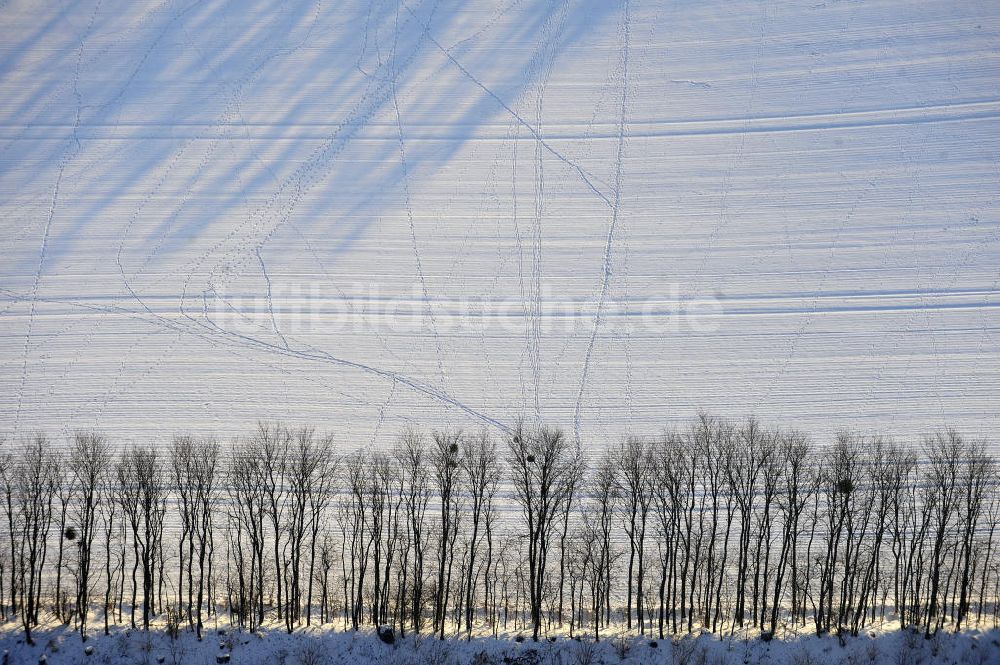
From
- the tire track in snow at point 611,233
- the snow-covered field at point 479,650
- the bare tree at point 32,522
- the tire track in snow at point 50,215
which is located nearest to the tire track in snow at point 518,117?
the tire track in snow at point 611,233

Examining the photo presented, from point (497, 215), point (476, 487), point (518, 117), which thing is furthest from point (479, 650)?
point (518, 117)

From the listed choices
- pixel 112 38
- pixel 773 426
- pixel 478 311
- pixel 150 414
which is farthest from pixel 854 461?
pixel 112 38

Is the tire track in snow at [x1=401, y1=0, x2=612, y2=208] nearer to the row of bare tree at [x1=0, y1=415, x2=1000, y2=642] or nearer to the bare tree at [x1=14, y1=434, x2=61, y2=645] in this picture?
the row of bare tree at [x1=0, y1=415, x2=1000, y2=642]

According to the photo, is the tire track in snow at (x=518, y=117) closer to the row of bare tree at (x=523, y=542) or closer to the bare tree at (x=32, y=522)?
the row of bare tree at (x=523, y=542)

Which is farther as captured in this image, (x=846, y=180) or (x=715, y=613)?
(x=846, y=180)

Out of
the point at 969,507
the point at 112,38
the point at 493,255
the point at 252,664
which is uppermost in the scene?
the point at 112,38

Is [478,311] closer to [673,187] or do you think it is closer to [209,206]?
[673,187]

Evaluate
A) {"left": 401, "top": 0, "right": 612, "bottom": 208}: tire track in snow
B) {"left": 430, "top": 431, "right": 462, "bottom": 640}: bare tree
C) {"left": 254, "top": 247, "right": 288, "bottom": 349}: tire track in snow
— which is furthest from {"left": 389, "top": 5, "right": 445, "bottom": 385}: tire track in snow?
{"left": 254, "top": 247, "right": 288, "bottom": 349}: tire track in snow

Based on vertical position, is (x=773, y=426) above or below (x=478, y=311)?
below
